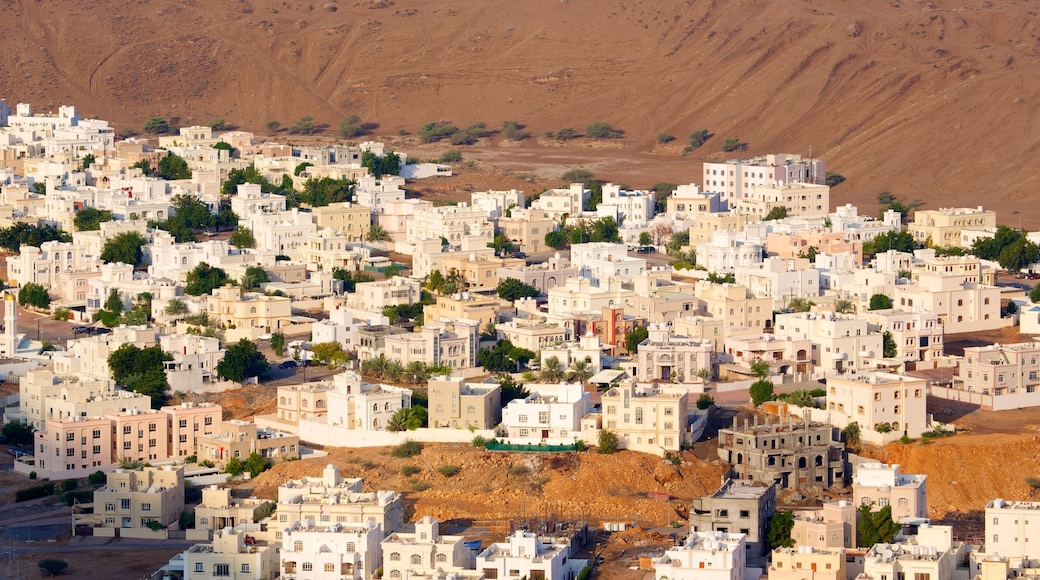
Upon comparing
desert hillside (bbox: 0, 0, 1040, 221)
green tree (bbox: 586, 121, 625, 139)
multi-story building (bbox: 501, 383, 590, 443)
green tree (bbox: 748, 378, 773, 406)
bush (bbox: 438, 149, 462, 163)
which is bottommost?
multi-story building (bbox: 501, 383, 590, 443)

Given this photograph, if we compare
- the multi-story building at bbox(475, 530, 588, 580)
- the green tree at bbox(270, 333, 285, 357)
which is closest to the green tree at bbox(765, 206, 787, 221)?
the green tree at bbox(270, 333, 285, 357)

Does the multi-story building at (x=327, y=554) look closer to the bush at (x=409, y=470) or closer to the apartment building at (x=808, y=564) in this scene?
the apartment building at (x=808, y=564)

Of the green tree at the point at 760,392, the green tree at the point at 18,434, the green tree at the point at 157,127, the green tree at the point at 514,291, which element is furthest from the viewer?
the green tree at the point at 157,127

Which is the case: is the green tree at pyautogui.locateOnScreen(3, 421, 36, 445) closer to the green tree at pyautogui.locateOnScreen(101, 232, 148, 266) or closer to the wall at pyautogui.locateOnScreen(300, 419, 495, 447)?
the wall at pyautogui.locateOnScreen(300, 419, 495, 447)

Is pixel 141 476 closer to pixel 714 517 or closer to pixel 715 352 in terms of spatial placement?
pixel 714 517

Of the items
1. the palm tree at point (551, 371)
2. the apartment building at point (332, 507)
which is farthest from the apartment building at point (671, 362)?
the apartment building at point (332, 507)

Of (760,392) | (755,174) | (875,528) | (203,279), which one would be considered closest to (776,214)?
(755,174)
